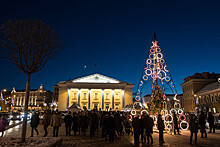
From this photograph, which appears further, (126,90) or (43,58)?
(126,90)

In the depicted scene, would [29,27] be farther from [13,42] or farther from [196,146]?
[196,146]

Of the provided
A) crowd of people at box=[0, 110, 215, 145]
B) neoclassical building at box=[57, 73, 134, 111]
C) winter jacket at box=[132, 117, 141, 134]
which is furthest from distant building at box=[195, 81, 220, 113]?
winter jacket at box=[132, 117, 141, 134]

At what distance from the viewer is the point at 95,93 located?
193 feet

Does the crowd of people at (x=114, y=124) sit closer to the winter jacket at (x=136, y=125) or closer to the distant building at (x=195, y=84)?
the winter jacket at (x=136, y=125)

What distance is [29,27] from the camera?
8.45 meters

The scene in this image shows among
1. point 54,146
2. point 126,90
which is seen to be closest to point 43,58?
point 54,146

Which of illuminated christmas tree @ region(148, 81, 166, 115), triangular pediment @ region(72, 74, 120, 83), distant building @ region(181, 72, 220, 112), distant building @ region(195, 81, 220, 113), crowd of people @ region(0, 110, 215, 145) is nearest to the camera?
crowd of people @ region(0, 110, 215, 145)

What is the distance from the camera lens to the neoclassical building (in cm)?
5478

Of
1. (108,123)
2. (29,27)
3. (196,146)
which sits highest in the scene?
(29,27)

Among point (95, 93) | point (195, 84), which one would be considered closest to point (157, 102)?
point (195, 84)

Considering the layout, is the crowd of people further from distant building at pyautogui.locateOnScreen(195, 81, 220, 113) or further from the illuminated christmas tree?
distant building at pyautogui.locateOnScreen(195, 81, 220, 113)

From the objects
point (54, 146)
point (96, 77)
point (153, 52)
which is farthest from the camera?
point (96, 77)

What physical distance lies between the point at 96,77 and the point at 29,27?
48.6m

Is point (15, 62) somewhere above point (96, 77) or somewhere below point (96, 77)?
below
